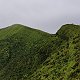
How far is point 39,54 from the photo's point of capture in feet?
316

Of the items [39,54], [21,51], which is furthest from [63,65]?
[21,51]

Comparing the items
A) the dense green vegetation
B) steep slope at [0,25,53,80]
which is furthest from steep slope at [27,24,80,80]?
steep slope at [0,25,53,80]

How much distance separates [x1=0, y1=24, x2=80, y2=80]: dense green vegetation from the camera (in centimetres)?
6945

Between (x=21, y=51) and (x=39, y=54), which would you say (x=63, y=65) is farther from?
(x=21, y=51)

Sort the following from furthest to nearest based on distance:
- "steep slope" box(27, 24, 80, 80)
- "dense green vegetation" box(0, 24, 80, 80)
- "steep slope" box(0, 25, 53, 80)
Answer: "steep slope" box(0, 25, 53, 80) → "dense green vegetation" box(0, 24, 80, 80) → "steep slope" box(27, 24, 80, 80)

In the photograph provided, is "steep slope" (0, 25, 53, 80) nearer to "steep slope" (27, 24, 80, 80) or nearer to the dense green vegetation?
the dense green vegetation

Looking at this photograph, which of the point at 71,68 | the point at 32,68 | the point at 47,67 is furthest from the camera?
the point at 32,68

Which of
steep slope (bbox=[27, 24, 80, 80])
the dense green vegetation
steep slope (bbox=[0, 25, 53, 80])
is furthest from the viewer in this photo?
steep slope (bbox=[0, 25, 53, 80])

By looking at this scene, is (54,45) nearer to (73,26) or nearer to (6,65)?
(73,26)

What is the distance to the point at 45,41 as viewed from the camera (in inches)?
4154

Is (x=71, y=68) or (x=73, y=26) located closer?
(x=71, y=68)

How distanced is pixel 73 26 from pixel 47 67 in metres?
28.1

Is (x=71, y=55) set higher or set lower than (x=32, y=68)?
higher

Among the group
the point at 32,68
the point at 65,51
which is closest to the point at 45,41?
the point at 32,68
